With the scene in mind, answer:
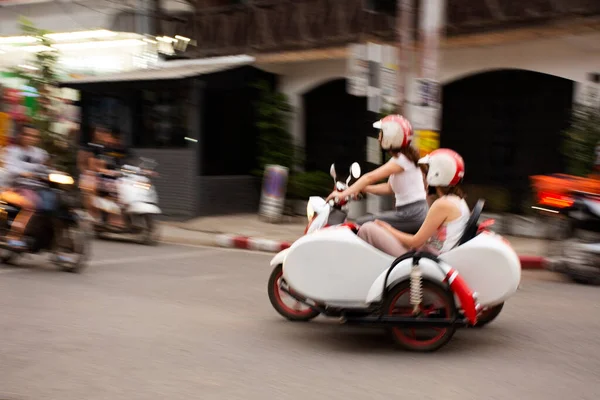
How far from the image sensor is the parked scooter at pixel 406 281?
561cm

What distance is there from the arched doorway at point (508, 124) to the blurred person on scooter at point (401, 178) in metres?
7.98

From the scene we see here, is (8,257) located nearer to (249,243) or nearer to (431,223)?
(249,243)

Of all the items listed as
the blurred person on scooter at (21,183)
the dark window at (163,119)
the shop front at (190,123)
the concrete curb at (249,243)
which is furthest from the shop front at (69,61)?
the blurred person on scooter at (21,183)

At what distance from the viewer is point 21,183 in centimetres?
928

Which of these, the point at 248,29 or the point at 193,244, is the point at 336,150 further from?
the point at 193,244

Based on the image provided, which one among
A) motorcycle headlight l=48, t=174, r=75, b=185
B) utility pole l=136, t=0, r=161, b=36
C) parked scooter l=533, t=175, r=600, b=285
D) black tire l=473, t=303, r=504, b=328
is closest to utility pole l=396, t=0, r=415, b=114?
parked scooter l=533, t=175, r=600, b=285

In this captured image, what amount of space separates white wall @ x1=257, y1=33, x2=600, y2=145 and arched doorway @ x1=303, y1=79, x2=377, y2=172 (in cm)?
65

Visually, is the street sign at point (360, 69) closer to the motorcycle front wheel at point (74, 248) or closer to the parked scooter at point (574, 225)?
the parked scooter at point (574, 225)

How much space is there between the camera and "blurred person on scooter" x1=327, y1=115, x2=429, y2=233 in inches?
243

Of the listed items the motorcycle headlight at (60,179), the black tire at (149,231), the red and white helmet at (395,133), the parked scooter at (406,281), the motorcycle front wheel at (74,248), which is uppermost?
the red and white helmet at (395,133)

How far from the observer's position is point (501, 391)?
4.79 meters

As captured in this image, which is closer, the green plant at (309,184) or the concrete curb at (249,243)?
the concrete curb at (249,243)

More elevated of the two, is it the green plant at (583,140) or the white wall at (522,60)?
the white wall at (522,60)

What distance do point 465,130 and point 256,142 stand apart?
5.03 meters
